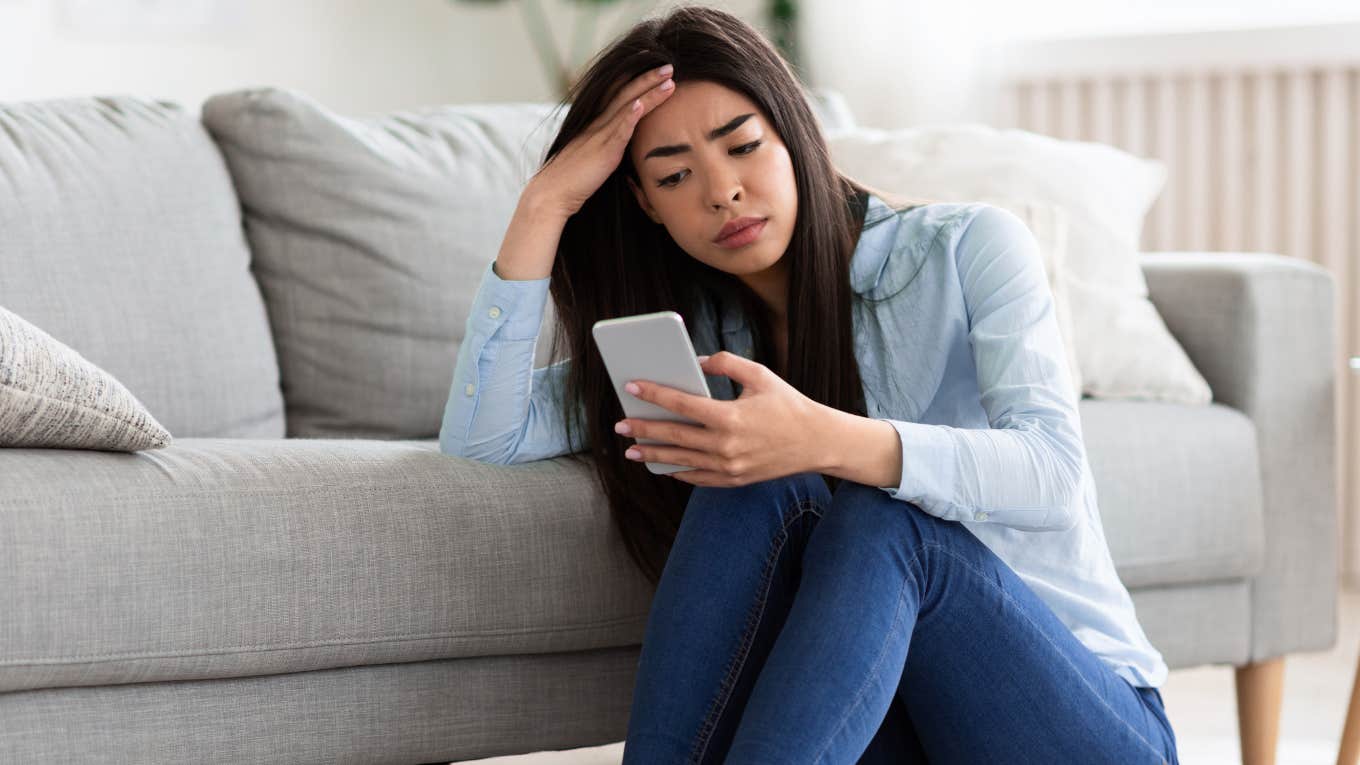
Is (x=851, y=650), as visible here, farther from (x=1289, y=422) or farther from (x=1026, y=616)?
(x=1289, y=422)

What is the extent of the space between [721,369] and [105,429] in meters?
0.57

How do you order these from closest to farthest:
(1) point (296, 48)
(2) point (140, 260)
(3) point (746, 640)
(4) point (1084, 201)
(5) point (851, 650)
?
1. (5) point (851, 650)
2. (3) point (746, 640)
3. (2) point (140, 260)
4. (4) point (1084, 201)
5. (1) point (296, 48)

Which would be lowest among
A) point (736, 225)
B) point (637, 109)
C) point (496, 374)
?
point (496, 374)

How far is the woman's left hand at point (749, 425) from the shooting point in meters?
1.12

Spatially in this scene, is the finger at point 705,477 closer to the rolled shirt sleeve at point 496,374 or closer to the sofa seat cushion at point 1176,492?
the rolled shirt sleeve at point 496,374

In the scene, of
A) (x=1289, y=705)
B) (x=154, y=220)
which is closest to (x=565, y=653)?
(x=154, y=220)

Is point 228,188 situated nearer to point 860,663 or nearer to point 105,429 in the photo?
point 105,429

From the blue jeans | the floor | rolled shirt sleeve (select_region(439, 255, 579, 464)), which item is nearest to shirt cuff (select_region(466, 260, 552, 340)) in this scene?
rolled shirt sleeve (select_region(439, 255, 579, 464))

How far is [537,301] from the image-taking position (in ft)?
4.76

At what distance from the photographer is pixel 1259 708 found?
1.85 metres

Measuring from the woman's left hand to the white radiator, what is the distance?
1.96 meters

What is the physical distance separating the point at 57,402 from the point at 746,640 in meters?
0.62

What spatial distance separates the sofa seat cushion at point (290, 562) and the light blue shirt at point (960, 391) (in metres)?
0.10

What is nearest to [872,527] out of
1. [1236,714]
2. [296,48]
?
[1236,714]
